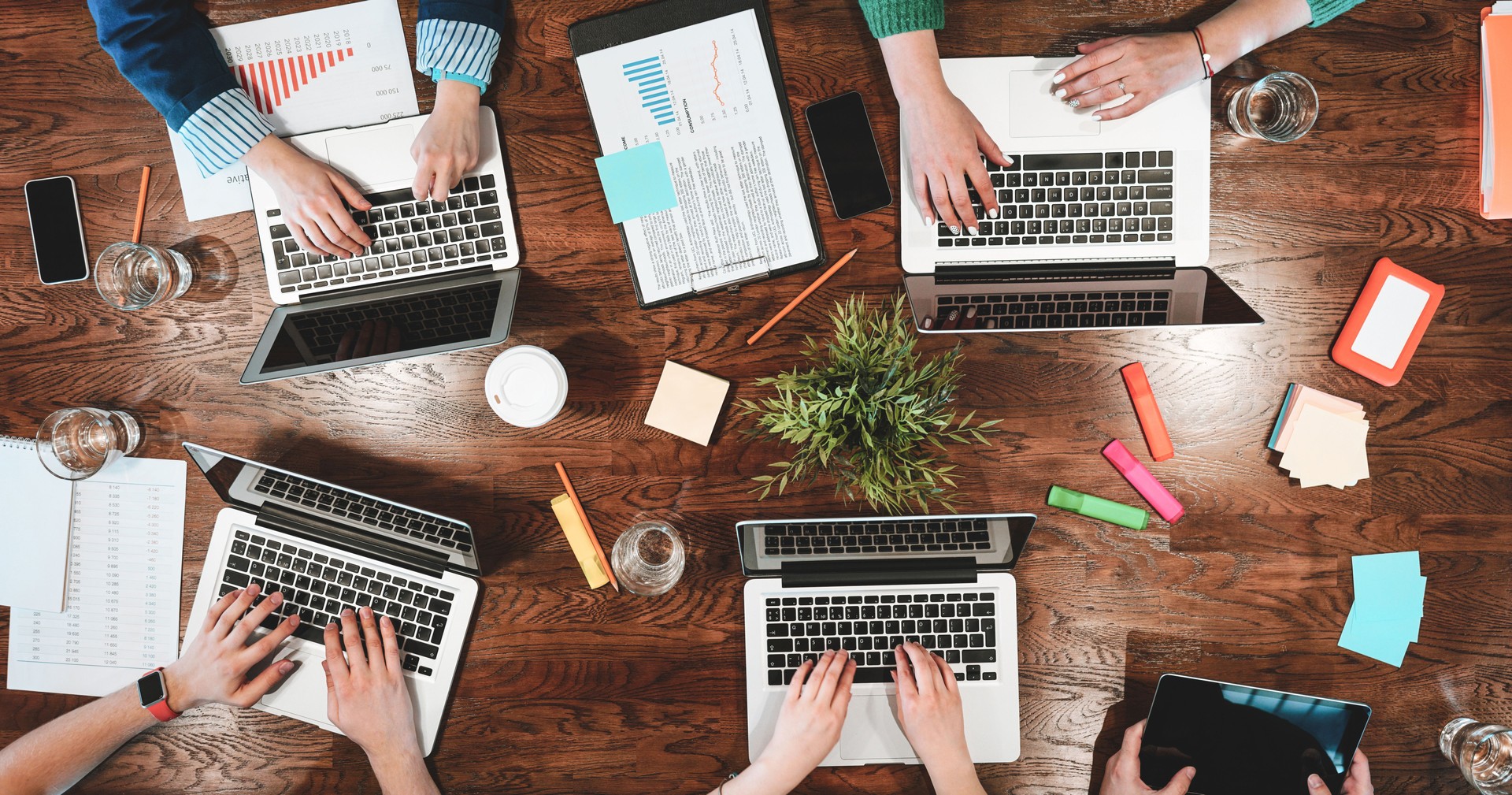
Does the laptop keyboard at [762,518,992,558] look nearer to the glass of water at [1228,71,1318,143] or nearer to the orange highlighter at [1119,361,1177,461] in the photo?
the orange highlighter at [1119,361,1177,461]

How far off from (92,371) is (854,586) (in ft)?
4.78

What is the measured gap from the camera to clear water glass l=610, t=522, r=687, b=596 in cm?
146

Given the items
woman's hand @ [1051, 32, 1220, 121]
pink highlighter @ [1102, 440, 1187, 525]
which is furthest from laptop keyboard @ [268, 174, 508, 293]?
pink highlighter @ [1102, 440, 1187, 525]

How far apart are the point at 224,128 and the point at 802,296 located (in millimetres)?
1025

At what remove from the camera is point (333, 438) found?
1487 mm

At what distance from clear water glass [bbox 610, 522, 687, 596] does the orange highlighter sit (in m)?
0.86

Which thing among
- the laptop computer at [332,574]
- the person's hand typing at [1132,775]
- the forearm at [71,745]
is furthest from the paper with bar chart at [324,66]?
the person's hand typing at [1132,775]

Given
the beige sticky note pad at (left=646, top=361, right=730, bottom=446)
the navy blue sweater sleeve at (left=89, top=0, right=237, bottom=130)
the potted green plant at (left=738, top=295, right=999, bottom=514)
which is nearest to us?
the potted green plant at (left=738, top=295, right=999, bottom=514)

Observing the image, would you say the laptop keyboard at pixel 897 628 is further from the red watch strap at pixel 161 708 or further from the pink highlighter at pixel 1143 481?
the red watch strap at pixel 161 708

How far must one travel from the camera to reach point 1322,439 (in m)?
1.45

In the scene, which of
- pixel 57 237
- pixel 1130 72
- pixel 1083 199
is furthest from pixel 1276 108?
pixel 57 237

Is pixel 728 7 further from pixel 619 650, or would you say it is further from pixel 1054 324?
pixel 619 650

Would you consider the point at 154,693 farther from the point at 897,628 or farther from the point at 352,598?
the point at 897,628

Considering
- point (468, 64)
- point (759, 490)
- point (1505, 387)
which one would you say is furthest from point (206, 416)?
point (1505, 387)
